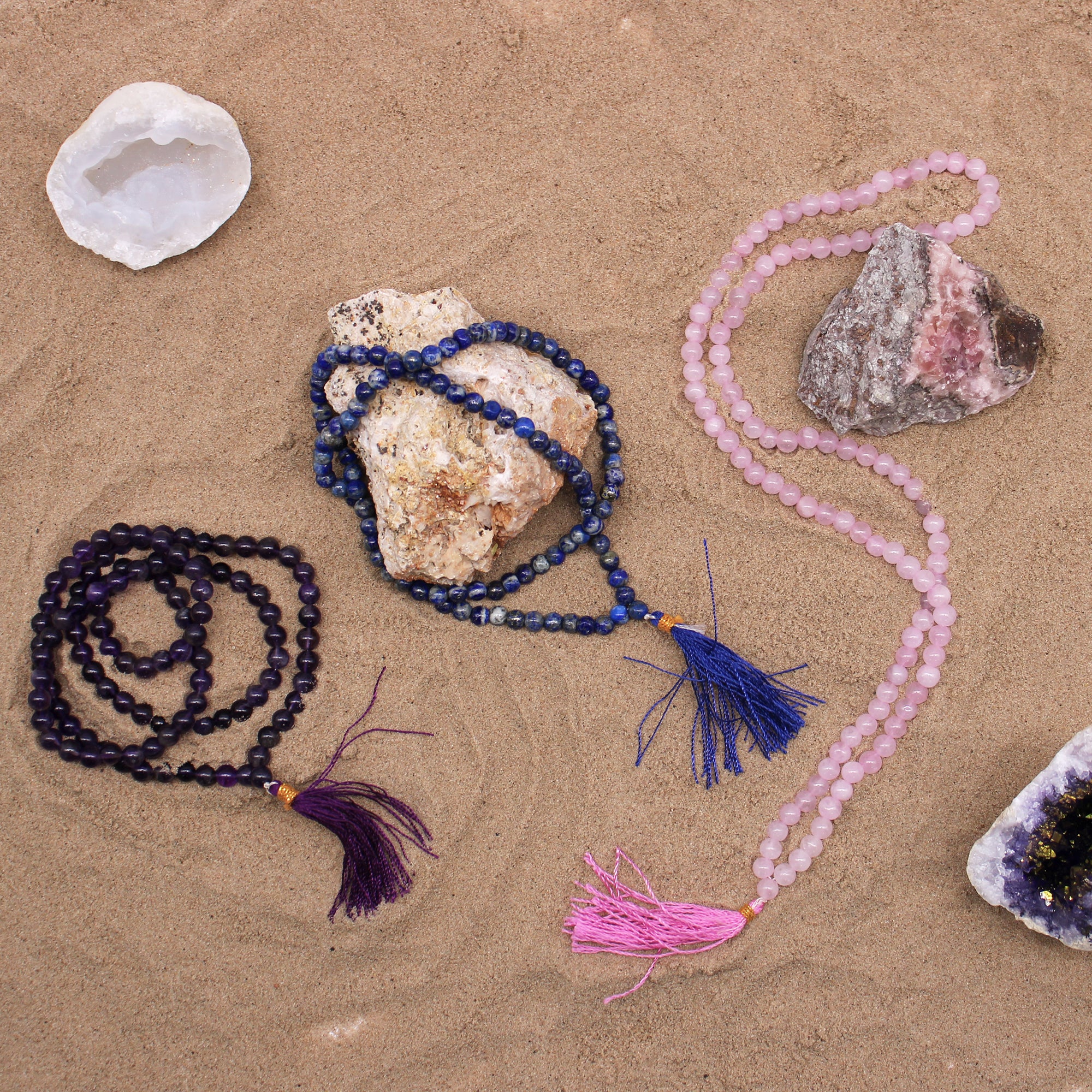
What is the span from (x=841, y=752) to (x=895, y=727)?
0.21 m

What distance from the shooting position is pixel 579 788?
3088mm

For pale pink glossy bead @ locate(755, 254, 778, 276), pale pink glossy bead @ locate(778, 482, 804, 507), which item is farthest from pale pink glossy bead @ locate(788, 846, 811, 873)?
A: pale pink glossy bead @ locate(755, 254, 778, 276)

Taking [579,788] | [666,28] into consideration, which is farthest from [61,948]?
[666,28]

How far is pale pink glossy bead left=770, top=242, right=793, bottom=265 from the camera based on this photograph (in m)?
3.31

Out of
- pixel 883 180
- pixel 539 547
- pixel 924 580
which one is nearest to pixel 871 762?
pixel 924 580

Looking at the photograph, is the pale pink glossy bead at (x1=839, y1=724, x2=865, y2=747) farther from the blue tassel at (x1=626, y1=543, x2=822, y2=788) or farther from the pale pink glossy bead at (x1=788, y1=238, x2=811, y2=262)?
the pale pink glossy bead at (x1=788, y1=238, x2=811, y2=262)

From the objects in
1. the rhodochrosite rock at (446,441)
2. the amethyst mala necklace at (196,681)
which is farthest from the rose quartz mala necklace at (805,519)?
the amethyst mala necklace at (196,681)

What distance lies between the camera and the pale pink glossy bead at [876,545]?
321 cm

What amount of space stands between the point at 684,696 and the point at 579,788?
0.48m

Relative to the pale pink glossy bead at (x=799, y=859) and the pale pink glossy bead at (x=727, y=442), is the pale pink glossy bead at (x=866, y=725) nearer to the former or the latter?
the pale pink glossy bead at (x=799, y=859)

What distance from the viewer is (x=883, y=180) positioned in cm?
330

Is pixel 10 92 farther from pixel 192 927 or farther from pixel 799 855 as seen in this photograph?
pixel 799 855

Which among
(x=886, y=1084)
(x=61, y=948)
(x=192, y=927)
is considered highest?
(x=886, y=1084)

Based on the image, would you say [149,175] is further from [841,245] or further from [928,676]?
[928,676]
